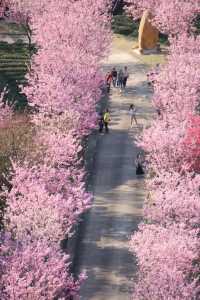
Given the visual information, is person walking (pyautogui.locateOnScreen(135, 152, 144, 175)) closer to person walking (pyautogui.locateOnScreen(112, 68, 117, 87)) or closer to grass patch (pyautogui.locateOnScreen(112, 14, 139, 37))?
person walking (pyautogui.locateOnScreen(112, 68, 117, 87))

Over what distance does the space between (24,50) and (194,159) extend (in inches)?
1538

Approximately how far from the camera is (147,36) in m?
83.8

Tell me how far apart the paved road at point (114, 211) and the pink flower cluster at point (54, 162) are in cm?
180

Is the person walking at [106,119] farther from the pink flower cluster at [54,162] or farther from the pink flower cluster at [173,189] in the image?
the pink flower cluster at [173,189]

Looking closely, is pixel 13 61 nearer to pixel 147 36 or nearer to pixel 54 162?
pixel 147 36

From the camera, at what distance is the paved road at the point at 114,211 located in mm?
44344

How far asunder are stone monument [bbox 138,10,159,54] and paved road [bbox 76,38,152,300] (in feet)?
42.3

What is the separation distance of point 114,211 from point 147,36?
1429 inches

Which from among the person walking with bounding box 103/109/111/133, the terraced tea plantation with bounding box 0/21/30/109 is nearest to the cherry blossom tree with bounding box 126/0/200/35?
the terraced tea plantation with bounding box 0/21/30/109

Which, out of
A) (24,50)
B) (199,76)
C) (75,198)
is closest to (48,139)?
(75,198)

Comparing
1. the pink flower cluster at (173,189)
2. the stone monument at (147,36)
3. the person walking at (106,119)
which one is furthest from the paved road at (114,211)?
the stone monument at (147,36)

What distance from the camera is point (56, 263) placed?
36.3 m

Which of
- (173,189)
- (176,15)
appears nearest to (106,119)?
(173,189)

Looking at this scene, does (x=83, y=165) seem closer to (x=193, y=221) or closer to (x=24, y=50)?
(x=193, y=221)
